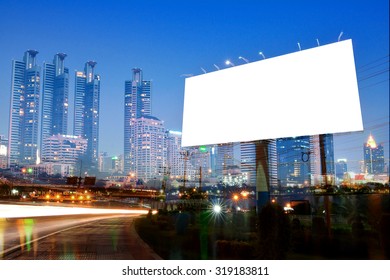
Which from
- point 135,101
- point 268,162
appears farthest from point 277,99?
point 135,101

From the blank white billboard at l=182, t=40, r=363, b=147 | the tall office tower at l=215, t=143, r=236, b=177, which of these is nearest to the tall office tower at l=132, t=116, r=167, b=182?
the tall office tower at l=215, t=143, r=236, b=177

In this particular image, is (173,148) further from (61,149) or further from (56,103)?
(61,149)

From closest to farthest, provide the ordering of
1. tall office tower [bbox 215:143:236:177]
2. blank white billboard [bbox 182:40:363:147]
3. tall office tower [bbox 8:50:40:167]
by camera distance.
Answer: blank white billboard [bbox 182:40:363:147], tall office tower [bbox 215:143:236:177], tall office tower [bbox 8:50:40:167]

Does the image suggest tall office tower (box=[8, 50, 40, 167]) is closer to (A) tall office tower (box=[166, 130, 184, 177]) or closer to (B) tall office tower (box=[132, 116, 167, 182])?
(A) tall office tower (box=[166, 130, 184, 177])

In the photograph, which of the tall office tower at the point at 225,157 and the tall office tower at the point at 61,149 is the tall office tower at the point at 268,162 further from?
the tall office tower at the point at 61,149
